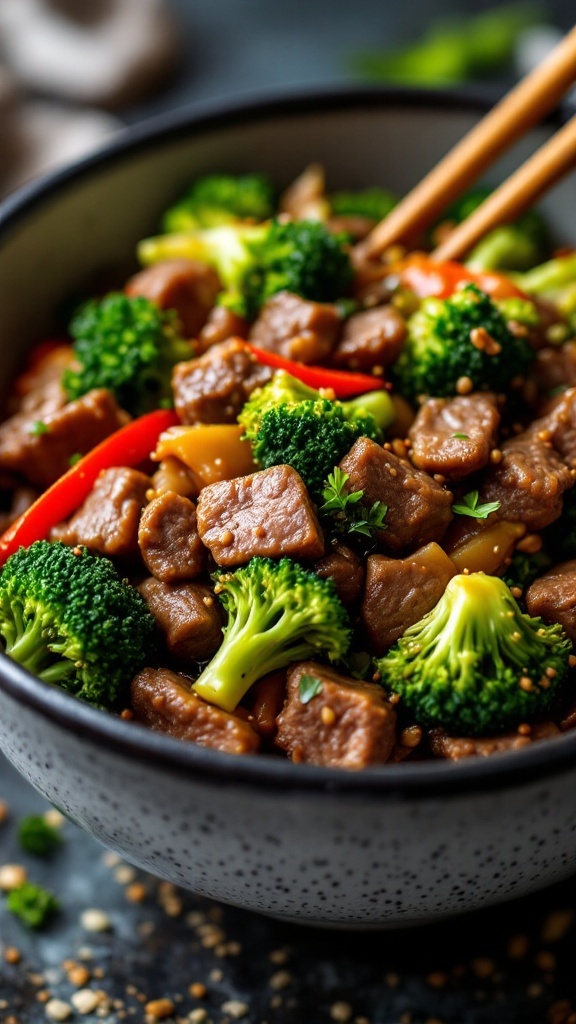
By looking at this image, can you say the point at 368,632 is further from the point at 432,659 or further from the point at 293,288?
the point at 293,288

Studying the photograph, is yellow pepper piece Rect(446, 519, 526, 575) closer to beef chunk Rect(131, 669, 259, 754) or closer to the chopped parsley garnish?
the chopped parsley garnish

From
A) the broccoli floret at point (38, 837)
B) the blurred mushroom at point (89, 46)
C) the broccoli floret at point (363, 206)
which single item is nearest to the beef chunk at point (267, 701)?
the broccoli floret at point (38, 837)

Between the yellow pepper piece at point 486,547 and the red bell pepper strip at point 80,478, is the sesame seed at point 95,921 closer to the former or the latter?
the red bell pepper strip at point 80,478

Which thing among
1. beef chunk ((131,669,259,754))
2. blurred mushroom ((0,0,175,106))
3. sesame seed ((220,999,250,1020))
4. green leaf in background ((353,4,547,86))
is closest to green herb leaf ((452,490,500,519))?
beef chunk ((131,669,259,754))

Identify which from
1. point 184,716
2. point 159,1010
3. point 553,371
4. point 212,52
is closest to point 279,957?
point 159,1010

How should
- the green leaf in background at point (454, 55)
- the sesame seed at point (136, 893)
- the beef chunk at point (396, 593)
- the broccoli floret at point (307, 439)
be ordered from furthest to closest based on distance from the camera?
the green leaf in background at point (454, 55)
the sesame seed at point (136, 893)
the broccoli floret at point (307, 439)
the beef chunk at point (396, 593)

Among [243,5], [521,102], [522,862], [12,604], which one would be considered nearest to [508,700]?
[522,862]
